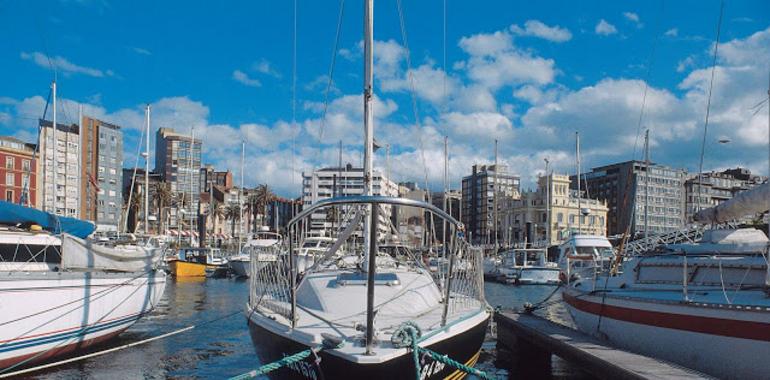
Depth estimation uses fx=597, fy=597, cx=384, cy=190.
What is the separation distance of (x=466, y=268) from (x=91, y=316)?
895cm

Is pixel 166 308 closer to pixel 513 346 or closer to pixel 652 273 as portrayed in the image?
pixel 513 346

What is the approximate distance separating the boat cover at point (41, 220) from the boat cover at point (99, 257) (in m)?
0.86

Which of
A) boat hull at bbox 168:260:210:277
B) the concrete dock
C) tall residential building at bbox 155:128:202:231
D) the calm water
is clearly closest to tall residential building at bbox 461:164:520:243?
tall residential building at bbox 155:128:202:231

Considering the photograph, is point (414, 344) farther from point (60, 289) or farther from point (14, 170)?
point (14, 170)

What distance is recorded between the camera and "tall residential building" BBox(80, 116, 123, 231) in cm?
9412

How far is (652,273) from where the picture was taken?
13.7 metres

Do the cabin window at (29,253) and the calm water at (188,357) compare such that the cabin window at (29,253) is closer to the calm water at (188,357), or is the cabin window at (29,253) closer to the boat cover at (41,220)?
the boat cover at (41,220)

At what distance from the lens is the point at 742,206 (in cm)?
1338

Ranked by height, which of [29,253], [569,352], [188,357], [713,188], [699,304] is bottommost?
[188,357]

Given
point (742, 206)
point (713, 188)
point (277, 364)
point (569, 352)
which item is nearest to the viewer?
point (277, 364)

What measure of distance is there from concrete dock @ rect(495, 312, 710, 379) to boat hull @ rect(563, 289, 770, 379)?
746 mm

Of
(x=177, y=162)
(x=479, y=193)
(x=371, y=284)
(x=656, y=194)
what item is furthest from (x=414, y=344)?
(x=479, y=193)

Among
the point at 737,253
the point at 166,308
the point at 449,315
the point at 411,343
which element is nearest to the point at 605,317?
the point at 737,253

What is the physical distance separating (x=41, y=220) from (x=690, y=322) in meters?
14.9
